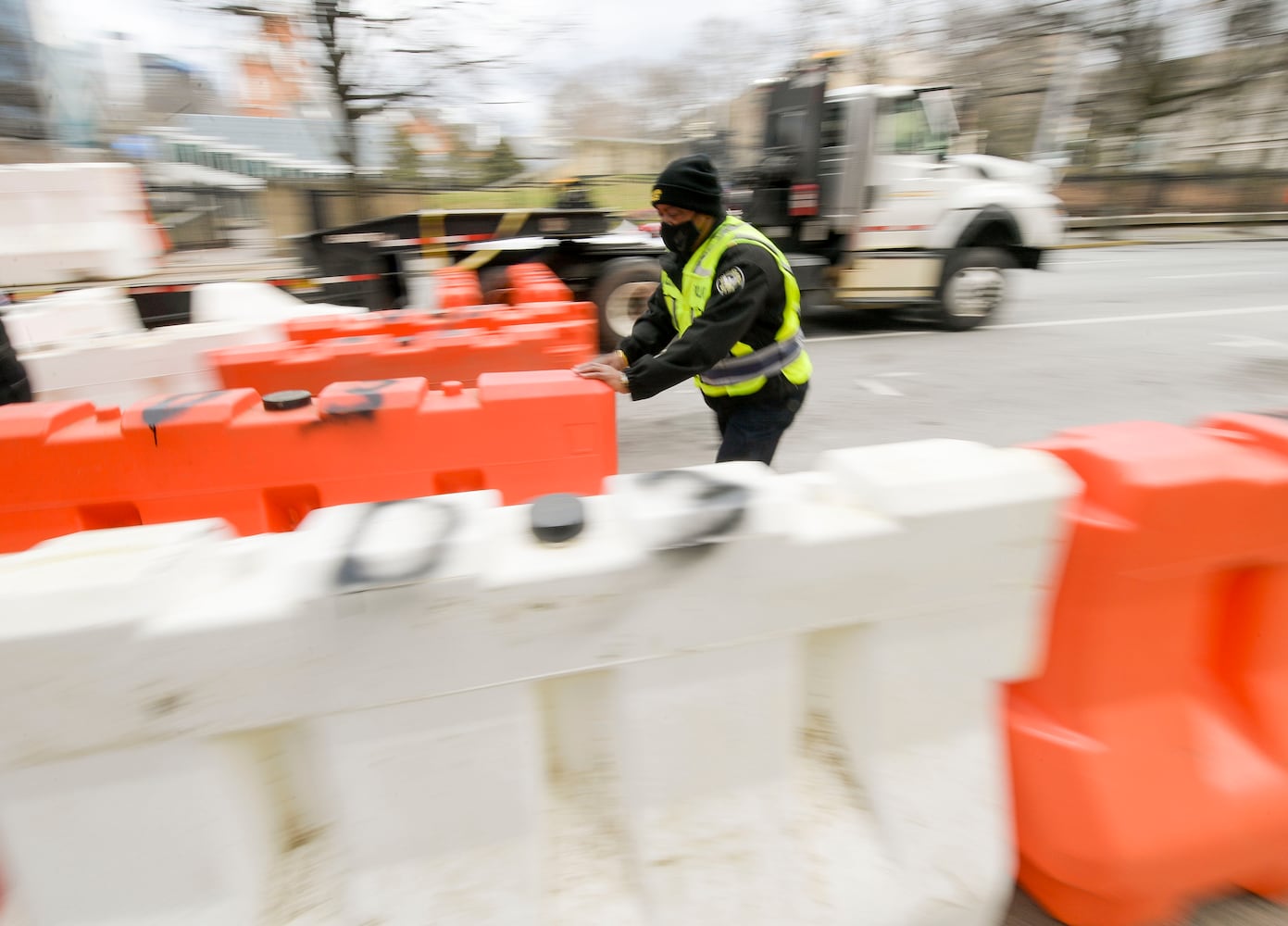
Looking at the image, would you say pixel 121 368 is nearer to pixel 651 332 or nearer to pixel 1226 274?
pixel 651 332

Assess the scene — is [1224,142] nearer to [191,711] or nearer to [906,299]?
[906,299]

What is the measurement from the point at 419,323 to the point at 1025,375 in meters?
5.85

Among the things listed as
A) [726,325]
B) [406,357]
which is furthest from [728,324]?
[406,357]

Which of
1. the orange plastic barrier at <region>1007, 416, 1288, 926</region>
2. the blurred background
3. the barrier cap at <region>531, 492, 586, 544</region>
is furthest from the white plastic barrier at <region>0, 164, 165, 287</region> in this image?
the orange plastic barrier at <region>1007, 416, 1288, 926</region>

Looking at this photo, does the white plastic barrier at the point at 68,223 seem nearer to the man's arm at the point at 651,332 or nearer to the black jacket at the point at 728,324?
the man's arm at the point at 651,332

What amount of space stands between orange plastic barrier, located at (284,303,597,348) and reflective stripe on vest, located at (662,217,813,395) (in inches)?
78.4

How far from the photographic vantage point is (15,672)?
3.65 ft

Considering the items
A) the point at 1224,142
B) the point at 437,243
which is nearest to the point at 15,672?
the point at 437,243

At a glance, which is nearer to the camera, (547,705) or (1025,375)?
(547,705)

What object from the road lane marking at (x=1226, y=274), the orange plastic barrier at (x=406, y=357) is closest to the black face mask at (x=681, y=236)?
the orange plastic barrier at (x=406, y=357)

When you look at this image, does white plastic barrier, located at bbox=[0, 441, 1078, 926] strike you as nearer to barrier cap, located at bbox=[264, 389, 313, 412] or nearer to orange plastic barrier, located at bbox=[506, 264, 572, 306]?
barrier cap, located at bbox=[264, 389, 313, 412]

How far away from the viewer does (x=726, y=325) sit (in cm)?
275

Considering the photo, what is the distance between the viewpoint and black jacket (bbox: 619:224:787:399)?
9.05ft

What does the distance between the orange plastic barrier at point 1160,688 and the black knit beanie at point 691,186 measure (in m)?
1.72
